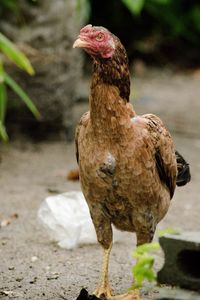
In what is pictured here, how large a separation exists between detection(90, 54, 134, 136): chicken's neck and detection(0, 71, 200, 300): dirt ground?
1.01 metres

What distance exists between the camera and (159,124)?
4.45m

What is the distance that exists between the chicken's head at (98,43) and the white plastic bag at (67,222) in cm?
163

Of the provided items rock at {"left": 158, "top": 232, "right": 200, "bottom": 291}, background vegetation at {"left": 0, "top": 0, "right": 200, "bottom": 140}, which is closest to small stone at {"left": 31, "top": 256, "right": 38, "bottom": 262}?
rock at {"left": 158, "top": 232, "right": 200, "bottom": 291}

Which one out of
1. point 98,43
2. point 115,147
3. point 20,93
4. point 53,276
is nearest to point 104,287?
point 53,276

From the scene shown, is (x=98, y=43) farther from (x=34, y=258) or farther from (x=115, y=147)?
(x=34, y=258)

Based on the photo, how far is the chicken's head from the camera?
4.11 metres

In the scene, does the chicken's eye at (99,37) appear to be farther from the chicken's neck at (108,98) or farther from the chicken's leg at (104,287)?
the chicken's leg at (104,287)

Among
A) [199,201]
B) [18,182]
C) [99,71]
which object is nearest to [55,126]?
[18,182]

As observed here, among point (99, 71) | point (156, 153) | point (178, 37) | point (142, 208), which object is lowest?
point (178, 37)

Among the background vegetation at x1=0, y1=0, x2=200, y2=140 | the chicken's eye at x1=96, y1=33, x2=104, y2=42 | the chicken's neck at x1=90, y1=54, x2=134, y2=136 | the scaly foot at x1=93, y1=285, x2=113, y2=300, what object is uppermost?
the chicken's eye at x1=96, y1=33, x2=104, y2=42

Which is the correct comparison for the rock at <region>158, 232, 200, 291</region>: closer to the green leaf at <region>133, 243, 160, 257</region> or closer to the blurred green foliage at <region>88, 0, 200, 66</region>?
the green leaf at <region>133, 243, 160, 257</region>

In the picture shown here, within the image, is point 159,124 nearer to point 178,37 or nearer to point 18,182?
point 18,182

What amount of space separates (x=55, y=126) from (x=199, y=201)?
2.36 metres

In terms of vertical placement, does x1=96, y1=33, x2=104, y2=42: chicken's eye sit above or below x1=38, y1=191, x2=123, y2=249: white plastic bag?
above
